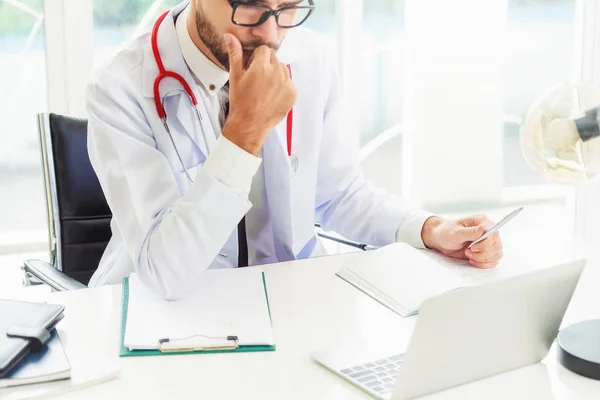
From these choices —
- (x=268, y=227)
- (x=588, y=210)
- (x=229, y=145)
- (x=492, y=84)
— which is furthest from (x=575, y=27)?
(x=229, y=145)

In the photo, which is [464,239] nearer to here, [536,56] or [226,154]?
[226,154]


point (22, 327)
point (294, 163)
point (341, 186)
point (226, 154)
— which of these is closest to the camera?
point (22, 327)

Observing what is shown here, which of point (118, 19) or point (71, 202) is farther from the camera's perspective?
point (118, 19)

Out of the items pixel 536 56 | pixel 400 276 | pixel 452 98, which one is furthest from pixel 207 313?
pixel 536 56

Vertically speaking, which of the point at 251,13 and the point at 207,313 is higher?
the point at 251,13

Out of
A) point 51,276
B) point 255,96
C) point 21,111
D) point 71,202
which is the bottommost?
point 51,276

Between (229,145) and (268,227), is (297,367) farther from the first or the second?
(268,227)

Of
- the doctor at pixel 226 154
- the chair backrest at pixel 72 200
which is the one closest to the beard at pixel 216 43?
the doctor at pixel 226 154

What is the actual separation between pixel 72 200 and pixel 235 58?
545 millimetres

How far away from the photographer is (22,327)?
1.08 m

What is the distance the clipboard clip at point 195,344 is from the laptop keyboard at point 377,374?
18cm

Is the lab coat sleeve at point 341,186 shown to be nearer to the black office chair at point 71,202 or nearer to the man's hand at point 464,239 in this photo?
the man's hand at point 464,239

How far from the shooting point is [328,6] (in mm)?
3213

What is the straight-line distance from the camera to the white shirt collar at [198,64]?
151cm
